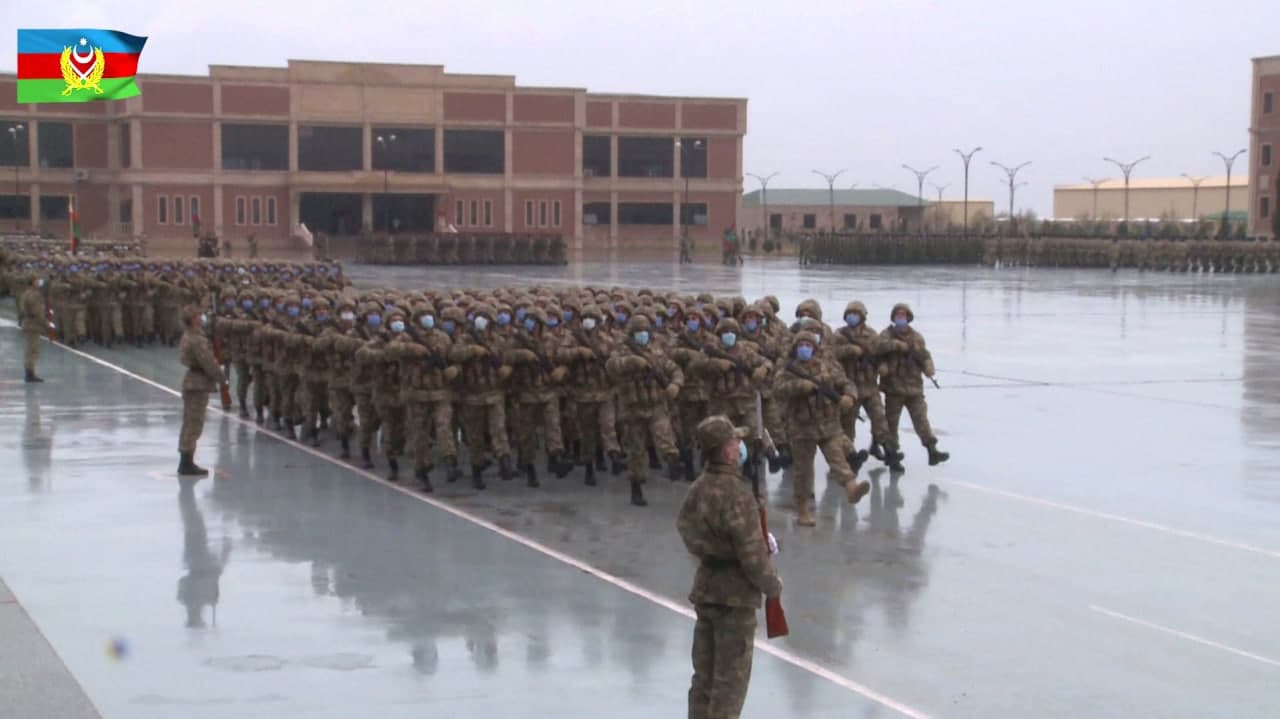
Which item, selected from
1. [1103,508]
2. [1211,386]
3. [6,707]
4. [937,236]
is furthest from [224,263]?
[937,236]

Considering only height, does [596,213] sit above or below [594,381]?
above

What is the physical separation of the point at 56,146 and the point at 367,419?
77865mm

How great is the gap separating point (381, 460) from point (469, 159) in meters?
72.3

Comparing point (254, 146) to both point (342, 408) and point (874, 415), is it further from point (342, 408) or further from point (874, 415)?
point (874, 415)

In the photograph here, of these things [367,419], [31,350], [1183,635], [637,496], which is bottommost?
[1183,635]

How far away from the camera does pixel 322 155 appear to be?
85.2m

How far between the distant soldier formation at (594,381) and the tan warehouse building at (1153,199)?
131 meters

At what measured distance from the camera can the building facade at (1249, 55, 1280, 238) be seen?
3730 inches

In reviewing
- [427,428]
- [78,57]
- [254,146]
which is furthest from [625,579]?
[254,146]

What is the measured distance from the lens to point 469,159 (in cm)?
8725

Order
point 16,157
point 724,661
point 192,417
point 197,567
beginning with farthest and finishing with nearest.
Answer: point 16,157, point 192,417, point 197,567, point 724,661

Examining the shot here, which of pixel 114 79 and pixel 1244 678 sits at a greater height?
pixel 114 79

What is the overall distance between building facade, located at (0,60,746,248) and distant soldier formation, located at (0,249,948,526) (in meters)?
66.2

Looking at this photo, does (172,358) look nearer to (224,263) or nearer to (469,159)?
(224,263)
